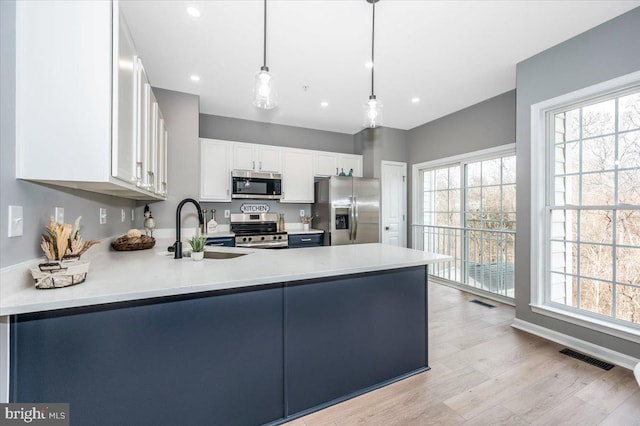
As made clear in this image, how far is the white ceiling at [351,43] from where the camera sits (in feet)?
6.92

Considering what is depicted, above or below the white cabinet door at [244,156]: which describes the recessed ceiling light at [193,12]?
above

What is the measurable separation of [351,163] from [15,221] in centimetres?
445

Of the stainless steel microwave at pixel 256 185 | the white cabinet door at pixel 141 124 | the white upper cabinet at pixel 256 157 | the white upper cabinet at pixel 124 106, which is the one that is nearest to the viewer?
the white upper cabinet at pixel 124 106

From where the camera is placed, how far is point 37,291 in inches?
42.4

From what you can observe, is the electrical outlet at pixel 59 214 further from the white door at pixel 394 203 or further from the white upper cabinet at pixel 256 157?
the white door at pixel 394 203

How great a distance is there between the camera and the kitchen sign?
4.48 m

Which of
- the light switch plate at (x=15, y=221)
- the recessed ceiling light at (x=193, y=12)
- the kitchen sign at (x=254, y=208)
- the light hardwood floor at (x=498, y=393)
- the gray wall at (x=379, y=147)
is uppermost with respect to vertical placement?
the recessed ceiling light at (x=193, y=12)

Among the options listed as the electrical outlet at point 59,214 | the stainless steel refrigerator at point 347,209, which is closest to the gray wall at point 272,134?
the stainless steel refrigerator at point 347,209

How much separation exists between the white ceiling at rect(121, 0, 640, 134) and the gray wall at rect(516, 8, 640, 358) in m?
0.11

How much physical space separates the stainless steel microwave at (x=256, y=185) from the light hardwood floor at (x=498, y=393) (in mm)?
2969

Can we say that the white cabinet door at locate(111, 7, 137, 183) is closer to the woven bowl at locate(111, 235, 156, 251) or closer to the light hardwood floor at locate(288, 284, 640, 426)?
the woven bowl at locate(111, 235, 156, 251)

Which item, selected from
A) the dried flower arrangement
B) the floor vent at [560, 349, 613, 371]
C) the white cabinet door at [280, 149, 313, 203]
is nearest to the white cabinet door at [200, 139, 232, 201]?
the white cabinet door at [280, 149, 313, 203]

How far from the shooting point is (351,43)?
8.29 ft

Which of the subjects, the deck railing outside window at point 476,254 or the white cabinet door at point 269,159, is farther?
the white cabinet door at point 269,159
